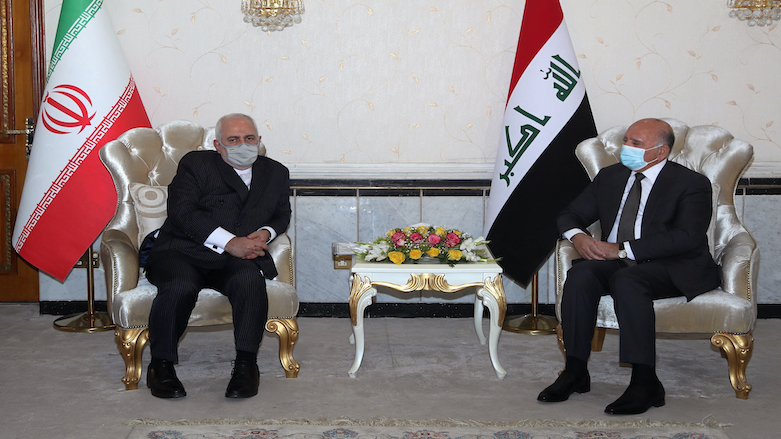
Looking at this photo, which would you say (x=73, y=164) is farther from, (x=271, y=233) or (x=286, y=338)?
(x=286, y=338)

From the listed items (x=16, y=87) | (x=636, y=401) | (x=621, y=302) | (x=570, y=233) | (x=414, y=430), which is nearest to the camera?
(x=414, y=430)

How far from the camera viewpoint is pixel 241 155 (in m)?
3.34

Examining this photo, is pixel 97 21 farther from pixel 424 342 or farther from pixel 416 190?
pixel 424 342

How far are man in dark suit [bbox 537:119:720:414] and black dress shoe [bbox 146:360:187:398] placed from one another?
1477 mm

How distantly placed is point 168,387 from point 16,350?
4.10 ft

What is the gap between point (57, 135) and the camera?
12.8ft

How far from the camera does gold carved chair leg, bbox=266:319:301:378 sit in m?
3.18

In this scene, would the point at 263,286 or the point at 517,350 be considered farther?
the point at 517,350

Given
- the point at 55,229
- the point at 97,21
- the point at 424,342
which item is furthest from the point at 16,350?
the point at 424,342

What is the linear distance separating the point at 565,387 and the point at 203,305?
156 centimetres

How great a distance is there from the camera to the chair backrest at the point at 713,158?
11.0 ft

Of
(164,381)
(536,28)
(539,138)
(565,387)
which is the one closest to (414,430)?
(565,387)

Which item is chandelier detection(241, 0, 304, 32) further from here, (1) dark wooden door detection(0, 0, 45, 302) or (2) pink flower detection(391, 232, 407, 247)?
(2) pink flower detection(391, 232, 407, 247)

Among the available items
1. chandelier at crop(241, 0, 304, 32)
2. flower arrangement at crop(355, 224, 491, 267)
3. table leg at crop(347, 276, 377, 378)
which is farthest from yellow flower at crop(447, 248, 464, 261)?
chandelier at crop(241, 0, 304, 32)
